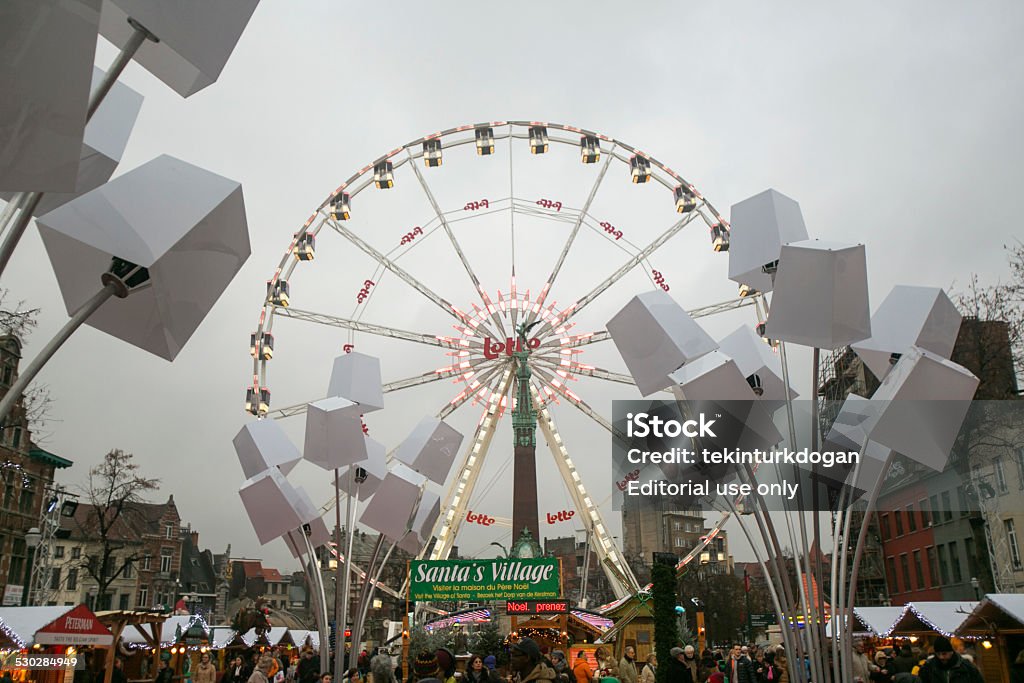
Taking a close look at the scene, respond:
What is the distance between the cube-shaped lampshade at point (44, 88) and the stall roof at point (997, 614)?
1362 centimetres

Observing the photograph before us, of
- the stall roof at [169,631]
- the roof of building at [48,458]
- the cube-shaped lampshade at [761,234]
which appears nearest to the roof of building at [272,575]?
the roof of building at [48,458]

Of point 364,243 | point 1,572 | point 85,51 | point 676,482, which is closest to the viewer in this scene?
point 85,51

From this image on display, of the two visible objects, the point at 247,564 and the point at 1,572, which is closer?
the point at 1,572

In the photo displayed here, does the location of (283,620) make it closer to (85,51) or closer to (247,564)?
(247,564)

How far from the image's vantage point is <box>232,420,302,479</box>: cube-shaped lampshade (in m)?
12.6

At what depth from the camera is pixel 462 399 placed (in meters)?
24.8

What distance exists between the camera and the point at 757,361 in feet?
30.5

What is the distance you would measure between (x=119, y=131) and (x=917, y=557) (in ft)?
124

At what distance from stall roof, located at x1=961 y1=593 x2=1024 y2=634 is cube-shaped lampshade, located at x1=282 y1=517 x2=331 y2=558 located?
10562 mm

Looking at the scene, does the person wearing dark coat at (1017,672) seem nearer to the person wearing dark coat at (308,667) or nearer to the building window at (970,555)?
the person wearing dark coat at (308,667)

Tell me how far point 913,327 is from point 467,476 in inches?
664

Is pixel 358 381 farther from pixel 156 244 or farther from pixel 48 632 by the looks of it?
pixel 156 244

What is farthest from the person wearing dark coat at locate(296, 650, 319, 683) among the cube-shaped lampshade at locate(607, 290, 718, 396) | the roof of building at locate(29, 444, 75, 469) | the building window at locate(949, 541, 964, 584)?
the roof of building at locate(29, 444, 75, 469)

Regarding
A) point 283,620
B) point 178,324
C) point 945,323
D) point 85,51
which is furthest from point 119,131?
point 283,620
